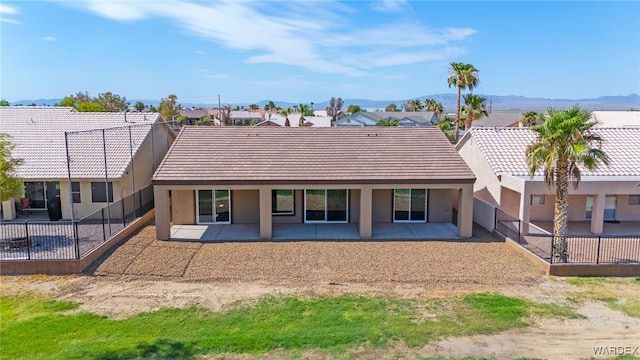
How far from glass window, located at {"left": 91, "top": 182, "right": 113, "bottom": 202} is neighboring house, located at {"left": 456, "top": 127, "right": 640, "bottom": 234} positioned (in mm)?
18267

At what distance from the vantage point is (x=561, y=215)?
15648 mm

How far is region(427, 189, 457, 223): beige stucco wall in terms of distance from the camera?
847 inches

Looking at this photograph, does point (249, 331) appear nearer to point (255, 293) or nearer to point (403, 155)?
point (255, 293)

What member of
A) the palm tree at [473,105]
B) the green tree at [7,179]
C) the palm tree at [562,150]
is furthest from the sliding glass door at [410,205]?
the palm tree at [473,105]

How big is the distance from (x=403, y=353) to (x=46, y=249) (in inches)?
526

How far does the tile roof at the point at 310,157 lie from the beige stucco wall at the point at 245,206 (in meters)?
1.89

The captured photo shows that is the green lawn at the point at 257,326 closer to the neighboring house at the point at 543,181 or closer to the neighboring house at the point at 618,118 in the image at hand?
the neighboring house at the point at 543,181

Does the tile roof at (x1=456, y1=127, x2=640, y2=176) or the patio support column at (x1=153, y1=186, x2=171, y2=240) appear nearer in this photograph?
the patio support column at (x1=153, y1=186, x2=171, y2=240)

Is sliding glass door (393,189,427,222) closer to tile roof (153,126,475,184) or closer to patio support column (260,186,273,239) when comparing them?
tile roof (153,126,475,184)

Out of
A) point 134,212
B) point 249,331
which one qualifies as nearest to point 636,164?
point 249,331

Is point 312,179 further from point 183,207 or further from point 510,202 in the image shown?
point 510,202

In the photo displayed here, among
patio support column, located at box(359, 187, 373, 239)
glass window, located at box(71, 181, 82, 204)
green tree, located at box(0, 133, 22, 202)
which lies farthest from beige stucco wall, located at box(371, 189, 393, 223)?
green tree, located at box(0, 133, 22, 202)

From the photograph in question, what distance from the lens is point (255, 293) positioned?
42.5 ft

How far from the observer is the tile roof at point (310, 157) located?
1881 cm
